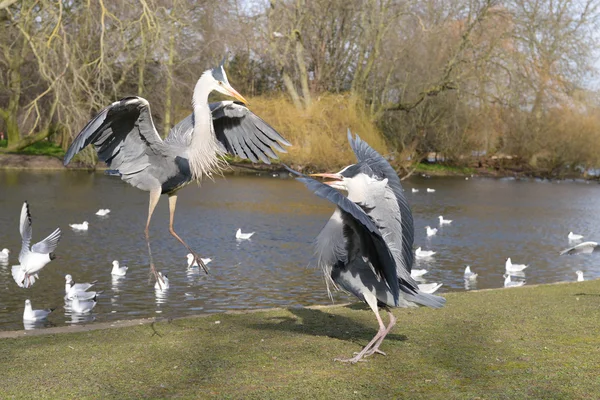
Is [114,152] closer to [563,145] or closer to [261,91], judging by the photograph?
[261,91]

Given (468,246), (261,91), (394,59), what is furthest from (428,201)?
(261,91)

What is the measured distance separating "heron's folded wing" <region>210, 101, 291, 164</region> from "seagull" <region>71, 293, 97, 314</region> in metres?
4.00

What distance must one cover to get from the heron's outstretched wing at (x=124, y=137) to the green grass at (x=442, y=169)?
40257 millimetres

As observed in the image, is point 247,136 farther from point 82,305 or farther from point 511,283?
point 511,283

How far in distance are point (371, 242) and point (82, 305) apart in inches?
226

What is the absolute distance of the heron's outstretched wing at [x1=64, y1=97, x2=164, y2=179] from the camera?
594 cm

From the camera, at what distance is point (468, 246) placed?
18297 millimetres

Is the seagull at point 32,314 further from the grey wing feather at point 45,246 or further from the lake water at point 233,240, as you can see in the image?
the grey wing feather at point 45,246

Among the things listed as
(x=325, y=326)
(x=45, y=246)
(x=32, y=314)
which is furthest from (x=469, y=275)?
(x=32, y=314)

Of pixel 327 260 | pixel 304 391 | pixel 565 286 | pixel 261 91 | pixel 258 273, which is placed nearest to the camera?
pixel 304 391

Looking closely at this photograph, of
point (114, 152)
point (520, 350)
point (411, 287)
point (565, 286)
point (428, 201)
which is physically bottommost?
point (428, 201)

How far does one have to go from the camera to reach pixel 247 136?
23.6ft

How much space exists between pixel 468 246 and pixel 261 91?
2691 cm

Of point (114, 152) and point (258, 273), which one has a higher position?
point (114, 152)
